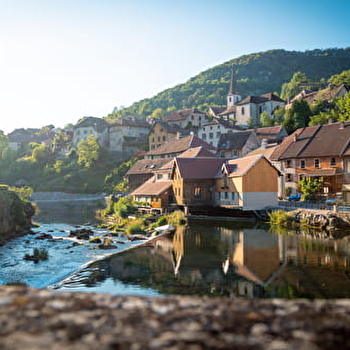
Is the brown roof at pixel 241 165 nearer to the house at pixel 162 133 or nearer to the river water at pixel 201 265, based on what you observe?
the river water at pixel 201 265

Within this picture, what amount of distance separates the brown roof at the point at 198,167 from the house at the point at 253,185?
4522 mm

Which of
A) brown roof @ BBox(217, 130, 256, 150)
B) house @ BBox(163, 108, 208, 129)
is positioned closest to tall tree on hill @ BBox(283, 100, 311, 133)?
brown roof @ BBox(217, 130, 256, 150)

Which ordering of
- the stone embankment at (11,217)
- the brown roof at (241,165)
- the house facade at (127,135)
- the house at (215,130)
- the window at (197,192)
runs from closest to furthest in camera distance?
the stone embankment at (11,217), the brown roof at (241,165), the window at (197,192), the house at (215,130), the house facade at (127,135)

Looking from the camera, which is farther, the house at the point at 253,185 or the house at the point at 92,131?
the house at the point at 92,131

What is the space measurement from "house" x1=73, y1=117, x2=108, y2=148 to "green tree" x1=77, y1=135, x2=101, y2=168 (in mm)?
7622

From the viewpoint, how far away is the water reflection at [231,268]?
14.9 meters

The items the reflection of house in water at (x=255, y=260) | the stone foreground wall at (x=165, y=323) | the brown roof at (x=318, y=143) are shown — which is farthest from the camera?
the brown roof at (x=318, y=143)

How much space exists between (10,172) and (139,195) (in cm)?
6765

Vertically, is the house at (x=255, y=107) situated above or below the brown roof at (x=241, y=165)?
above

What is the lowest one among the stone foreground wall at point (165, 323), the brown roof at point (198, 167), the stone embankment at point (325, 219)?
the stone embankment at point (325, 219)

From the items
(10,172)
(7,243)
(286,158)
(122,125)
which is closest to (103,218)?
(7,243)

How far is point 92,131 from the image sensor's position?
103 m

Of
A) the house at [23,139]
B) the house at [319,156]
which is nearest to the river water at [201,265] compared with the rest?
the house at [319,156]

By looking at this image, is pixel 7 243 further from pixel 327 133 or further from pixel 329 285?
pixel 327 133
